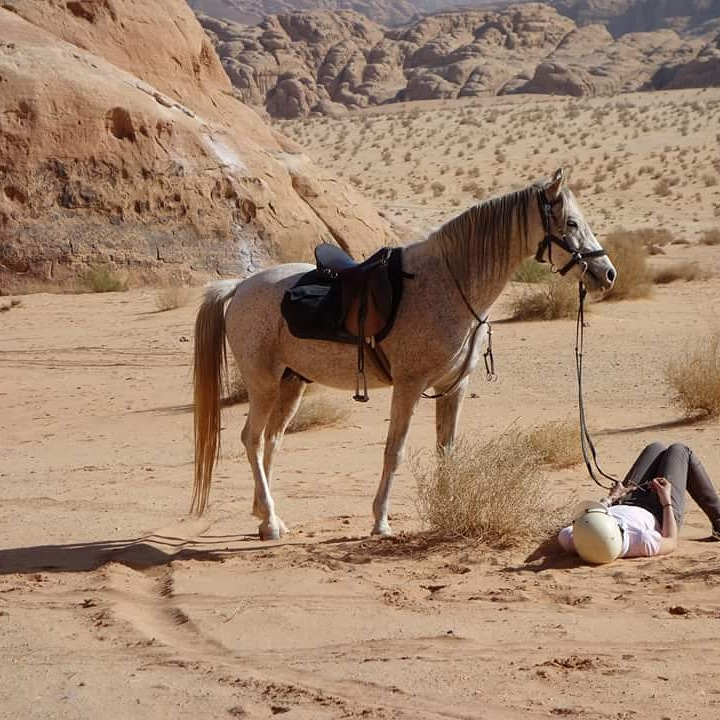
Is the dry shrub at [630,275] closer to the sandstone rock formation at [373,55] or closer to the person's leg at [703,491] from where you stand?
the person's leg at [703,491]

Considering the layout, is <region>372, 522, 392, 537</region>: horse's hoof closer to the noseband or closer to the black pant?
the black pant

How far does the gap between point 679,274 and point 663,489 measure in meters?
13.3

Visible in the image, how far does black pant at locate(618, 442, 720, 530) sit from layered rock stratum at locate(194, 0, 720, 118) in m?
61.5

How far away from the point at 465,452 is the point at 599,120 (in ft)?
144

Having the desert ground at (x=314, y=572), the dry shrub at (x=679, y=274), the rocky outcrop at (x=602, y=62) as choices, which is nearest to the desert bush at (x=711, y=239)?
the dry shrub at (x=679, y=274)

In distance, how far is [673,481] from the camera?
5.72m

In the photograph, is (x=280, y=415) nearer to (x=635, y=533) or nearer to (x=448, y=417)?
(x=448, y=417)

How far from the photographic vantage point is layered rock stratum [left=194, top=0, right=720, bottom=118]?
2719 inches

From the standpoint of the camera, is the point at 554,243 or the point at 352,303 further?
the point at 352,303

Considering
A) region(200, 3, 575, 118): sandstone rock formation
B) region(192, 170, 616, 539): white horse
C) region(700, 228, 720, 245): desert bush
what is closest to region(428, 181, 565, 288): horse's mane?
region(192, 170, 616, 539): white horse

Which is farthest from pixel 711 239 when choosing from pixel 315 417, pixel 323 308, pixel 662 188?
pixel 323 308

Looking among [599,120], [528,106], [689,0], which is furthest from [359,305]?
[689,0]

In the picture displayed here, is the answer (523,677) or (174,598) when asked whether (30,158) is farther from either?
(523,677)

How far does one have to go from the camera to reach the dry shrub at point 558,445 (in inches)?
323
